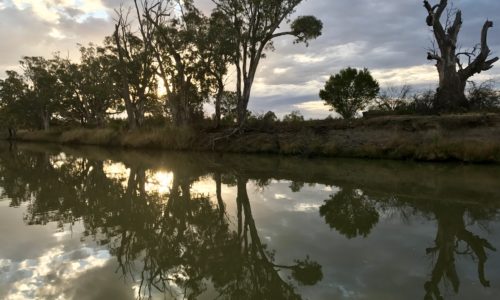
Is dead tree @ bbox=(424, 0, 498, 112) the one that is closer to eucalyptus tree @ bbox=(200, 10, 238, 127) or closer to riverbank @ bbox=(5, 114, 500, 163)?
riverbank @ bbox=(5, 114, 500, 163)

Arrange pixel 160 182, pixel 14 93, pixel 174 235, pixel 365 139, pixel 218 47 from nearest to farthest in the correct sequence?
pixel 174 235 → pixel 160 182 → pixel 365 139 → pixel 218 47 → pixel 14 93

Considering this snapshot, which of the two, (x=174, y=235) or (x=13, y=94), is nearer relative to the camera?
(x=174, y=235)

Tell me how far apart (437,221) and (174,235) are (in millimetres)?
4528

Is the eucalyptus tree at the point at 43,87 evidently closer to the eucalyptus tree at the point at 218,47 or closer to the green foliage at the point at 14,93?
the green foliage at the point at 14,93

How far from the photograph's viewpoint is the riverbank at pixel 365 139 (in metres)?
16.1

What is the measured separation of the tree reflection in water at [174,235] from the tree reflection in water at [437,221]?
144 centimetres

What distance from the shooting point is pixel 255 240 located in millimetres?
6047

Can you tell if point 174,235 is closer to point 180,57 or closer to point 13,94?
point 180,57

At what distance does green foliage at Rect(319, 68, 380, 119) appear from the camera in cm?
4119

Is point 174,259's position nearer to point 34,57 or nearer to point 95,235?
point 95,235

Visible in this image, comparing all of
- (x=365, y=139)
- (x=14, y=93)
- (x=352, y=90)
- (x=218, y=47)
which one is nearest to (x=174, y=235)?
(x=365, y=139)

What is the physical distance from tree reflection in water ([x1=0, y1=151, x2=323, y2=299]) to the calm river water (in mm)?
25

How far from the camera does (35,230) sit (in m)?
6.76

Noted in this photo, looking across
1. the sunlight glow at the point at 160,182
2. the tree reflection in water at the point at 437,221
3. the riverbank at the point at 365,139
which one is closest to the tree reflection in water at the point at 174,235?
the sunlight glow at the point at 160,182
